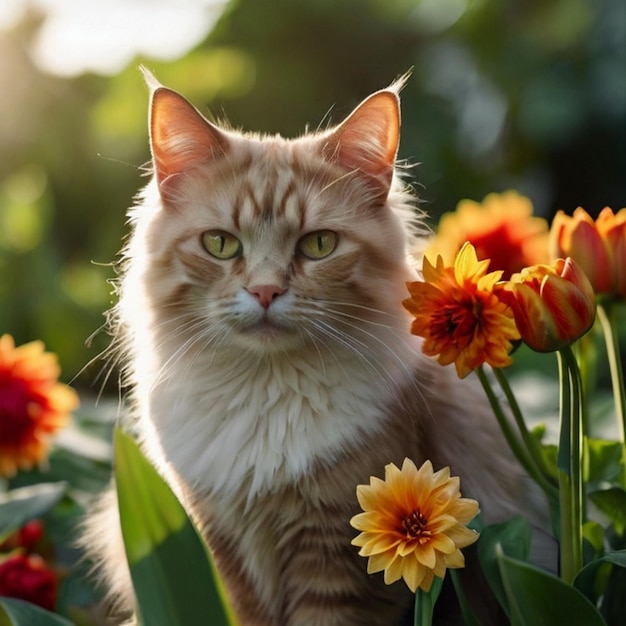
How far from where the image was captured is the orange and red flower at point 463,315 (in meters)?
0.89

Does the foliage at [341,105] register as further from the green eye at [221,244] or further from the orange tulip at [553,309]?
the orange tulip at [553,309]

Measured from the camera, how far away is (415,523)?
2.70 feet

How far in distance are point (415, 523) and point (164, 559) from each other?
229mm

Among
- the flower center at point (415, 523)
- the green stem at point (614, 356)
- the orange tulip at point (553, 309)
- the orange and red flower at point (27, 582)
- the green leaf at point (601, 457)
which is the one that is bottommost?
the orange and red flower at point (27, 582)

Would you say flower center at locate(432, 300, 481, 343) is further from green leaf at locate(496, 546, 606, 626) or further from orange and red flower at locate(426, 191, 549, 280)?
orange and red flower at locate(426, 191, 549, 280)

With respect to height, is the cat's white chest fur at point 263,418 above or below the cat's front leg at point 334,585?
above

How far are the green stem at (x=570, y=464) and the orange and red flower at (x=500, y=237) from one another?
1.52 feet

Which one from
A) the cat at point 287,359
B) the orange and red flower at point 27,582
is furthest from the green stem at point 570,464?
the orange and red flower at point 27,582

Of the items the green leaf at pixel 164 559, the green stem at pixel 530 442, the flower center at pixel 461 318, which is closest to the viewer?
the green leaf at pixel 164 559

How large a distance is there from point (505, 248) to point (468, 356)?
0.55 m

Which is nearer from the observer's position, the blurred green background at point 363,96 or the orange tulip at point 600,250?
the orange tulip at point 600,250

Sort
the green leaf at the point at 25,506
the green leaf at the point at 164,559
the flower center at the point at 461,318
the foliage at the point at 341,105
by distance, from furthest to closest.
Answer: the foliage at the point at 341,105
the green leaf at the point at 25,506
the flower center at the point at 461,318
the green leaf at the point at 164,559

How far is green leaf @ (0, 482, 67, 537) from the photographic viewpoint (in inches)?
50.2

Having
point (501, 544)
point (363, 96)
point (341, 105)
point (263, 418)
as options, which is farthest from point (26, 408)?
point (363, 96)
